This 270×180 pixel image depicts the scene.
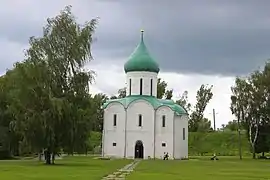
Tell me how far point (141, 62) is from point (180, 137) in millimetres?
13437

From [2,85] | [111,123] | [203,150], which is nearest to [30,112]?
[2,85]

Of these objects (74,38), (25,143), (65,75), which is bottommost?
(25,143)

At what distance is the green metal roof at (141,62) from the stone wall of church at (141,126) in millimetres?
5799

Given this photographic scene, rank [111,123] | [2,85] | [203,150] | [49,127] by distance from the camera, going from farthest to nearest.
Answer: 1. [203,150]
2. [111,123]
3. [2,85]
4. [49,127]

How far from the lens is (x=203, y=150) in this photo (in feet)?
400

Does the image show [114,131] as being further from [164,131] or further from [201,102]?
[201,102]

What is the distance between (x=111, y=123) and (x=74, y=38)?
3189cm

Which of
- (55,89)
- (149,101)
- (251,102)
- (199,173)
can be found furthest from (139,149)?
(199,173)

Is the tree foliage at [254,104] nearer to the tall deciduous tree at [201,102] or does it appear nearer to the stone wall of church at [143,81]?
the stone wall of church at [143,81]

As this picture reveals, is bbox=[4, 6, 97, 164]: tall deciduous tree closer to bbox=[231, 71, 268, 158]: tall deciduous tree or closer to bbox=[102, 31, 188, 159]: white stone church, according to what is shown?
bbox=[102, 31, 188, 159]: white stone church

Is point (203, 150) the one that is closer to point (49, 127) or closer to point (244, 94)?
point (244, 94)

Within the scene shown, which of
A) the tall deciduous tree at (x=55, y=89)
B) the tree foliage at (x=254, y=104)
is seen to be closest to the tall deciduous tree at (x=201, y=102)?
the tree foliage at (x=254, y=104)

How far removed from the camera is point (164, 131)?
94062 mm

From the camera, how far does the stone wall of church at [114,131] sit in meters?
92.9
